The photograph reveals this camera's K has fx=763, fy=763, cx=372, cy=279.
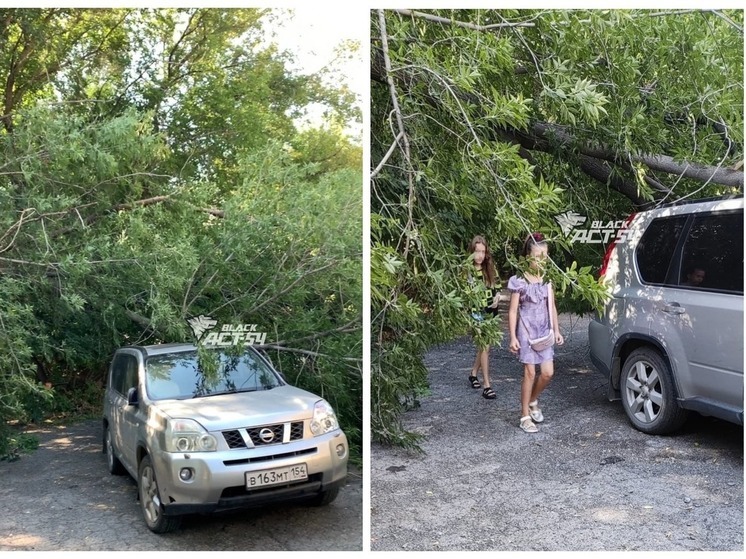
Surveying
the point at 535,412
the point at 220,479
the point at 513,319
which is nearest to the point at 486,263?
the point at 513,319

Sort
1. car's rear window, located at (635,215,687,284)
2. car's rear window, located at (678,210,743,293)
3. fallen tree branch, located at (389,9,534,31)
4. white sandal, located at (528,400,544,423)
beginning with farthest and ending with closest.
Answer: white sandal, located at (528,400,544,423)
car's rear window, located at (635,215,687,284)
car's rear window, located at (678,210,743,293)
fallen tree branch, located at (389,9,534,31)

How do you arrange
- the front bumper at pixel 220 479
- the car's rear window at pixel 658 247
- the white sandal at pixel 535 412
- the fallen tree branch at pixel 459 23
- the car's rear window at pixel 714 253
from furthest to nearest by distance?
the white sandal at pixel 535 412 < the car's rear window at pixel 658 247 < the car's rear window at pixel 714 253 < the fallen tree branch at pixel 459 23 < the front bumper at pixel 220 479

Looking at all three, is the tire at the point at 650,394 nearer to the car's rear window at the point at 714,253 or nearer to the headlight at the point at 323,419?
the car's rear window at the point at 714,253

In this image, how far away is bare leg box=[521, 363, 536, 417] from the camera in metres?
3.47

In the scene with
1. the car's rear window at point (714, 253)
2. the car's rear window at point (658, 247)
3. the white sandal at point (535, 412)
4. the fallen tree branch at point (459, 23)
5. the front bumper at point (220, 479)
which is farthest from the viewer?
the white sandal at point (535, 412)

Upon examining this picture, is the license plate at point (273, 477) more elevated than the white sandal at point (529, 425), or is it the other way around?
the white sandal at point (529, 425)

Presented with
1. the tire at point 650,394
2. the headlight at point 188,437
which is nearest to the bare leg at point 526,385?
the tire at point 650,394

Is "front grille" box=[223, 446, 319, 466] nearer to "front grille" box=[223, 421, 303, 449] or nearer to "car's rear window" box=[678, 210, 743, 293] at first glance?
A: "front grille" box=[223, 421, 303, 449]

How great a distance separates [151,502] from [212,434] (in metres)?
0.41

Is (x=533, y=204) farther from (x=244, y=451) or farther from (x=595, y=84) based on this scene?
(x=244, y=451)

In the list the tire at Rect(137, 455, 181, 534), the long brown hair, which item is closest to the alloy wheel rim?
the long brown hair

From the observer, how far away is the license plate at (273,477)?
3.03 metres

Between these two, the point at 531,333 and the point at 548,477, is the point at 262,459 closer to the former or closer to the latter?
the point at 548,477

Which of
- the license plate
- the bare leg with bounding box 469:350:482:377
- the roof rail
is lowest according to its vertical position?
the license plate
